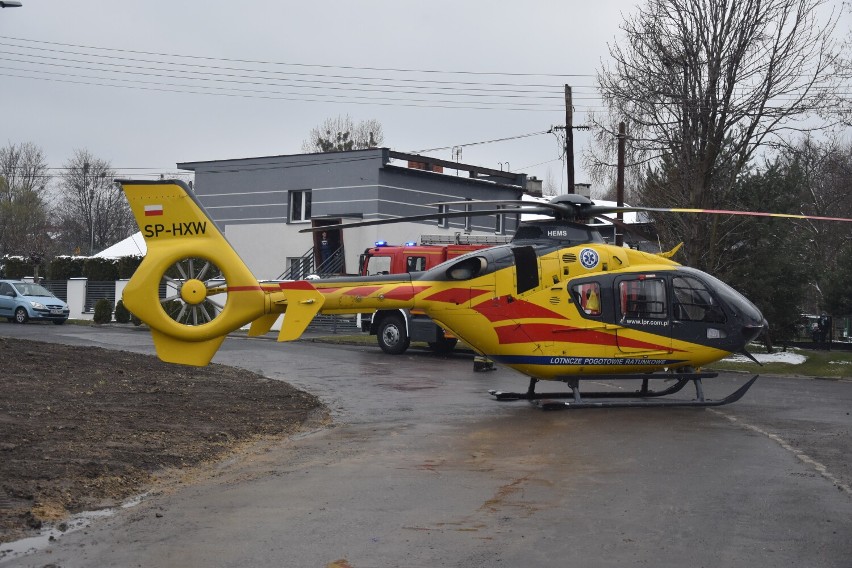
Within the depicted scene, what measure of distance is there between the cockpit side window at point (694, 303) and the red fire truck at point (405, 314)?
10939mm

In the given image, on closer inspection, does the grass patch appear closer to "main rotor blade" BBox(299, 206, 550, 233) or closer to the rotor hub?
"main rotor blade" BBox(299, 206, 550, 233)

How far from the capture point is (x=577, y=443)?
1217 cm

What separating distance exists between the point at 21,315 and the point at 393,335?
1911cm

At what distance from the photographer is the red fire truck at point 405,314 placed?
26656 mm

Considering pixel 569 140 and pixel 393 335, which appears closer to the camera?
pixel 393 335

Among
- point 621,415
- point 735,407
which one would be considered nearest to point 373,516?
point 621,415

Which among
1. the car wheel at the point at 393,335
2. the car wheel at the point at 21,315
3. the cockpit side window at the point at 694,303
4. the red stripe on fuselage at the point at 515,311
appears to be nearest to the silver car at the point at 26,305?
the car wheel at the point at 21,315

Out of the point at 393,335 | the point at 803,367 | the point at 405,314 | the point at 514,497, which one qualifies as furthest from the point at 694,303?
the point at 393,335

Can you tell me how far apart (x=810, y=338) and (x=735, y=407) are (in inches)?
1186

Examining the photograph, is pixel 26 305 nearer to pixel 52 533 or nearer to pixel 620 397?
pixel 620 397

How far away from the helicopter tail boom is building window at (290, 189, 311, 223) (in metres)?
28.5

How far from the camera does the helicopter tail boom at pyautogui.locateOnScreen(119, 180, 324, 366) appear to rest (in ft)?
46.0

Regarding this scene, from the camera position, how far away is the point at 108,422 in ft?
Result: 40.3

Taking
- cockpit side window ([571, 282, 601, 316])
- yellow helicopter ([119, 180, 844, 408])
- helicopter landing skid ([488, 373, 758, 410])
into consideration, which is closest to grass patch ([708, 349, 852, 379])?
helicopter landing skid ([488, 373, 758, 410])
